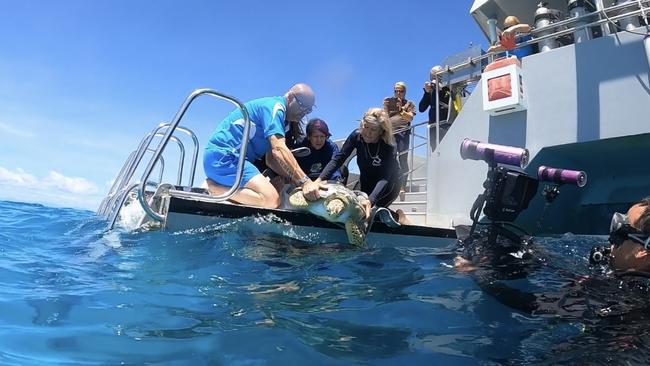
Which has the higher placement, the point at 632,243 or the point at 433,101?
the point at 433,101

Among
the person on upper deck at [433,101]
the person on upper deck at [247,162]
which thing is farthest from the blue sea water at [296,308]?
the person on upper deck at [433,101]

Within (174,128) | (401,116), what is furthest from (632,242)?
(401,116)

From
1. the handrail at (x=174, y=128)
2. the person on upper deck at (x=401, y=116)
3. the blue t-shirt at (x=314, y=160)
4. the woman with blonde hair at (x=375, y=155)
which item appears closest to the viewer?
the handrail at (x=174, y=128)

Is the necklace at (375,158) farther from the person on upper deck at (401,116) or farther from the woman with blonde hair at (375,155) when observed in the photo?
the person on upper deck at (401,116)

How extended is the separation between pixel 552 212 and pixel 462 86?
2412mm

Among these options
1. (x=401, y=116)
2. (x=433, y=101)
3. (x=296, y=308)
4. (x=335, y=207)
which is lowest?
(x=296, y=308)

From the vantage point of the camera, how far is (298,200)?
3809 millimetres

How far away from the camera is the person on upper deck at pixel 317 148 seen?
4680mm

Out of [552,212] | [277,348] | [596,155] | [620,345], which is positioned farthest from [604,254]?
[552,212]

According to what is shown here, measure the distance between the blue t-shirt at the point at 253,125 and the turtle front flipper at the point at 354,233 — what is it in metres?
1.00

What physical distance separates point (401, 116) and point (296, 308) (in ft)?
18.2

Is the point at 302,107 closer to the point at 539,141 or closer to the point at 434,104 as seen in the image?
the point at 539,141

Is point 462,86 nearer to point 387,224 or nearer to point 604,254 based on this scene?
point 387,224

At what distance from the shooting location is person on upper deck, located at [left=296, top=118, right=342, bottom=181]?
468cm
